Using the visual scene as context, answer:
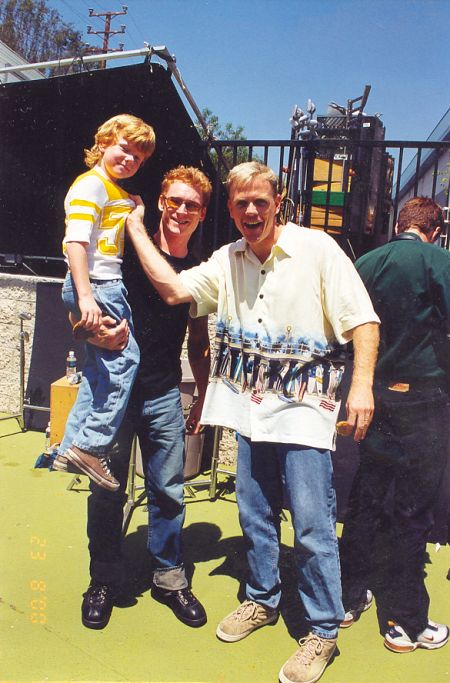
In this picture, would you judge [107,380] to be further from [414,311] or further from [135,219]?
[414,311]

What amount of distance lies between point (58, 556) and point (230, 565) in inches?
40.6

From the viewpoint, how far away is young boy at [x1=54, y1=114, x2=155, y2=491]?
7.95 ft

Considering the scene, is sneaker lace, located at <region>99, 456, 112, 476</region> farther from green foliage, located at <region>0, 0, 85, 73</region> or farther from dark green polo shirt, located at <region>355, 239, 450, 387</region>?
green foliage, located at <region>0, 0, 85, 73</region>

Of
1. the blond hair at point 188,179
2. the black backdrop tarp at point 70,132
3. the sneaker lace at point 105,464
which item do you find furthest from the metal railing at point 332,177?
the sneaker lace at point 105,464

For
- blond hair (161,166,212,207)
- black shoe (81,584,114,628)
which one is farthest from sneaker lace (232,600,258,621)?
blond hair (161,166,212,207)

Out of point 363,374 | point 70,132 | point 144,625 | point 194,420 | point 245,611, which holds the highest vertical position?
point 70,132

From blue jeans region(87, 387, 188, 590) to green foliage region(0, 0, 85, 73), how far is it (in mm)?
1957

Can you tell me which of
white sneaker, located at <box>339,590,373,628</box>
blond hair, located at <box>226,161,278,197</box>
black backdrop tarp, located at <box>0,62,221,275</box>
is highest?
black backdrop tarp, located at <box>0,62,221,275</box>

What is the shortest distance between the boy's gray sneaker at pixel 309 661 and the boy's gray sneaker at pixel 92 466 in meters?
1.08

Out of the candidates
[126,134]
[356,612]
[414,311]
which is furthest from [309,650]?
[126,134]

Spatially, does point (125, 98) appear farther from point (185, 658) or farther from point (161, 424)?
point (185, 658)

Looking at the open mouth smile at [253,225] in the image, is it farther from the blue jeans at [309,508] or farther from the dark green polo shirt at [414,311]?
the blue jeans at [309,508]

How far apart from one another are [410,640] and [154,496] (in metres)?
1.42

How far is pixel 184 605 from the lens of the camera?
107 inches
